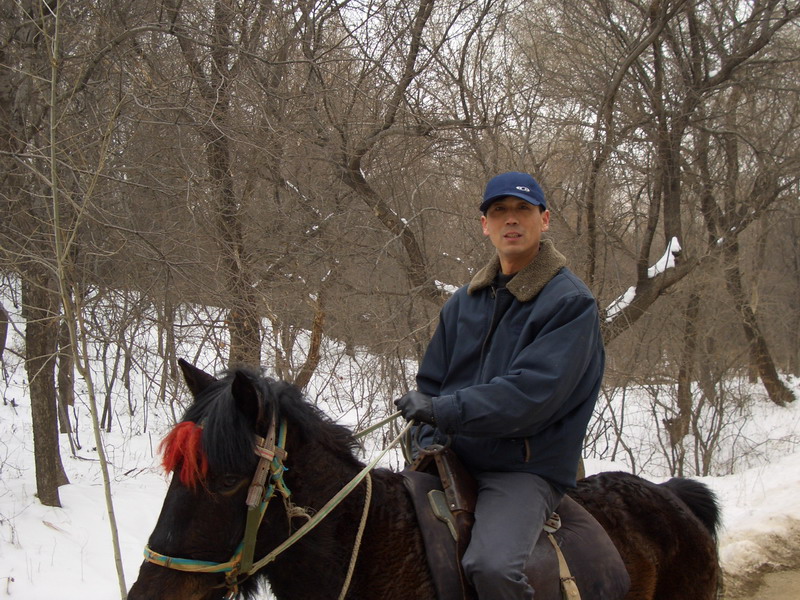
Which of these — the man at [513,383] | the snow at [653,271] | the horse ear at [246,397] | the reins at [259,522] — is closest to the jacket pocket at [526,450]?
the man at [513,383]

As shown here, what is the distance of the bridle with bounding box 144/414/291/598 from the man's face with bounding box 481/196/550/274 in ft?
4.14

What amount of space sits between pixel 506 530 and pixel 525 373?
56 cm

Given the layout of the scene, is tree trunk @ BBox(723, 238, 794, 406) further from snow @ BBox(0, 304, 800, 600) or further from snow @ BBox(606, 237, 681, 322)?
snow @ BBox(0, 304, 800, 600)

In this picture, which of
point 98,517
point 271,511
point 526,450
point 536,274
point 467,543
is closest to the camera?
point 271,511

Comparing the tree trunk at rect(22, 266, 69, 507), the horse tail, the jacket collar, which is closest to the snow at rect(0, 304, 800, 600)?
the tree trunk at rect(22, 266, 69, 507)

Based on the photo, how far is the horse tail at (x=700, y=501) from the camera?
323cm

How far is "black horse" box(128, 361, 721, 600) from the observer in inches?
75.2

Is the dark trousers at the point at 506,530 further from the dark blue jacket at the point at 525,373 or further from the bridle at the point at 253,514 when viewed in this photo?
the bridle at the point at 253,514

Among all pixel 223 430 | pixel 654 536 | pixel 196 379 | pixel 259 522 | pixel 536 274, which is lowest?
pixel 654 536

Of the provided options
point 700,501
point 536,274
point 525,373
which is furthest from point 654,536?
point 536,274

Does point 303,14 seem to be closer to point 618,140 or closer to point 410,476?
point 618,140

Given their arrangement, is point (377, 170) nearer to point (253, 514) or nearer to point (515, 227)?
point (515, 227)

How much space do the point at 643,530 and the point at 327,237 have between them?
5.98m

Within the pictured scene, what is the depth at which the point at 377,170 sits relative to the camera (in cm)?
880
